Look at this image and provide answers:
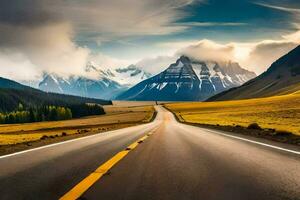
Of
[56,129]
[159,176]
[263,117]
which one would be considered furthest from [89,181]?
[56,129]

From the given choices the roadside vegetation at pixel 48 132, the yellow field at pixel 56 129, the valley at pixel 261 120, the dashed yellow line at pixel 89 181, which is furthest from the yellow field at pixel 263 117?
the dashed yellow line at pixel 89 181

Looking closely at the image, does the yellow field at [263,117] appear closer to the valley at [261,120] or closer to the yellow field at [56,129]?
the valley at [261,120]

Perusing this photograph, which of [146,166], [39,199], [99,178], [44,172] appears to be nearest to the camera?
[39,199]

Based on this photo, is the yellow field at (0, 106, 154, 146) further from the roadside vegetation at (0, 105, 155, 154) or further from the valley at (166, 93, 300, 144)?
the valley at (166, 93, 300, 144)

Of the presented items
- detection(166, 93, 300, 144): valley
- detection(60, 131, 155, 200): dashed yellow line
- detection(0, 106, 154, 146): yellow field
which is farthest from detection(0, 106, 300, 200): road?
detection(0, 106, 154, 146): yellow field

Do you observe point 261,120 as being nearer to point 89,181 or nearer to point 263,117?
point 263,117

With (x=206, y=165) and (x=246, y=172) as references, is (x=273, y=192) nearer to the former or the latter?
(x=246, y=172)

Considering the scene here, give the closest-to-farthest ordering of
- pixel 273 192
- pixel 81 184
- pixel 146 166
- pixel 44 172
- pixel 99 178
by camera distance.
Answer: pixel 273 192
pixel 81 184
pixel 99 178
pixel 44 172
pixel 146 166

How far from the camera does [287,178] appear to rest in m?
7.50

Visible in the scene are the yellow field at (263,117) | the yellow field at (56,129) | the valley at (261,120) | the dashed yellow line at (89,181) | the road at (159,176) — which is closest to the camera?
the dashed yellow line at (89,181)

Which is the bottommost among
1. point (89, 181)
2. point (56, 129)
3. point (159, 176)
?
point (159, 176)

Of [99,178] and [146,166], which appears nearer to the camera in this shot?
[99,178]

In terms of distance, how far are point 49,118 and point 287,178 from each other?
182818mm

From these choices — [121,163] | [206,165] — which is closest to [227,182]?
[206,165]
